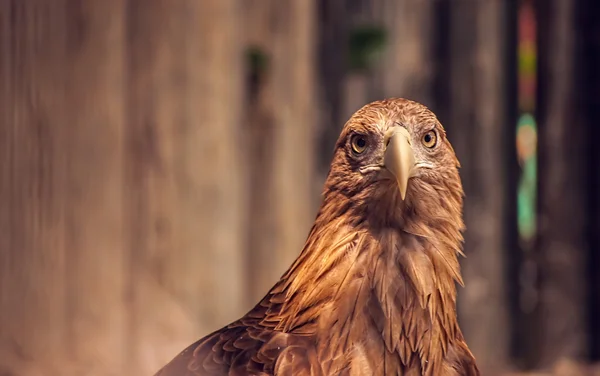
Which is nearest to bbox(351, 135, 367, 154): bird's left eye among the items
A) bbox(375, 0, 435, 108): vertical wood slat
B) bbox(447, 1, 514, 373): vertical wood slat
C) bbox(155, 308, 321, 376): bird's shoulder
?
bbox(155, 308, 321, 376): bird's shoulder

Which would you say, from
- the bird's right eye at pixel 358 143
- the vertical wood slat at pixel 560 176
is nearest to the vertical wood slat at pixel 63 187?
the bird's right eye at pixel 358 143

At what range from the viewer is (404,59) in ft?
14.7

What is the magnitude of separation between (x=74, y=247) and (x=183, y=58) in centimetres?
88

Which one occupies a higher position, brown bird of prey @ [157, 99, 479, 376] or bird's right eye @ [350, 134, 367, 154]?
bird's right eye @ [350, 134, 367, 154]

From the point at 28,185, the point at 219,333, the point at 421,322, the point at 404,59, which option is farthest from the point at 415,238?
the point at 404,59

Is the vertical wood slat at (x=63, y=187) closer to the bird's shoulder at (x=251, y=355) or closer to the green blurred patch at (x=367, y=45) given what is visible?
the bird's shoulder at (x=251, y=355)

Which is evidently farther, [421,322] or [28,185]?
[28,185]

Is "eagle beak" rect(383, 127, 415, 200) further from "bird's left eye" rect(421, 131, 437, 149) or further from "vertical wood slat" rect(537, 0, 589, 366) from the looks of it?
"vertical wood slat" rect(537, 0, 589, 366)

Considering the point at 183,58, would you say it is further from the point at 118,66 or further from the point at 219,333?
the point at 219,333

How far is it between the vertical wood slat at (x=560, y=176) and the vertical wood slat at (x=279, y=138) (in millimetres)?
1190

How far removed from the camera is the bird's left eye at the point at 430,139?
2.33 m

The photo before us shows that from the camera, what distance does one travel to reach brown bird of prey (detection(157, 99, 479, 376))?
2.13 metres

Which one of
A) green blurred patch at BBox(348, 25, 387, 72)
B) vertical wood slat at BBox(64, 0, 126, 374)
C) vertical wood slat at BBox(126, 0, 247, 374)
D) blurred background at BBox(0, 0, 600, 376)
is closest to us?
blurred background at BBox(0, 0, 600, 376)

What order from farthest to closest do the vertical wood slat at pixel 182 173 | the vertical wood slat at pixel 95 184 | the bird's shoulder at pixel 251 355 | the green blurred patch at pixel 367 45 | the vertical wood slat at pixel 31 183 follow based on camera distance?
the green blurred patch at pixel 367 45
the vertical wood slat at pixel 182 173
the vertical wood slat at pixel 95 184
the vertical wood slat at pixel 31 183
the bird's shoulder at pixel 251 355
